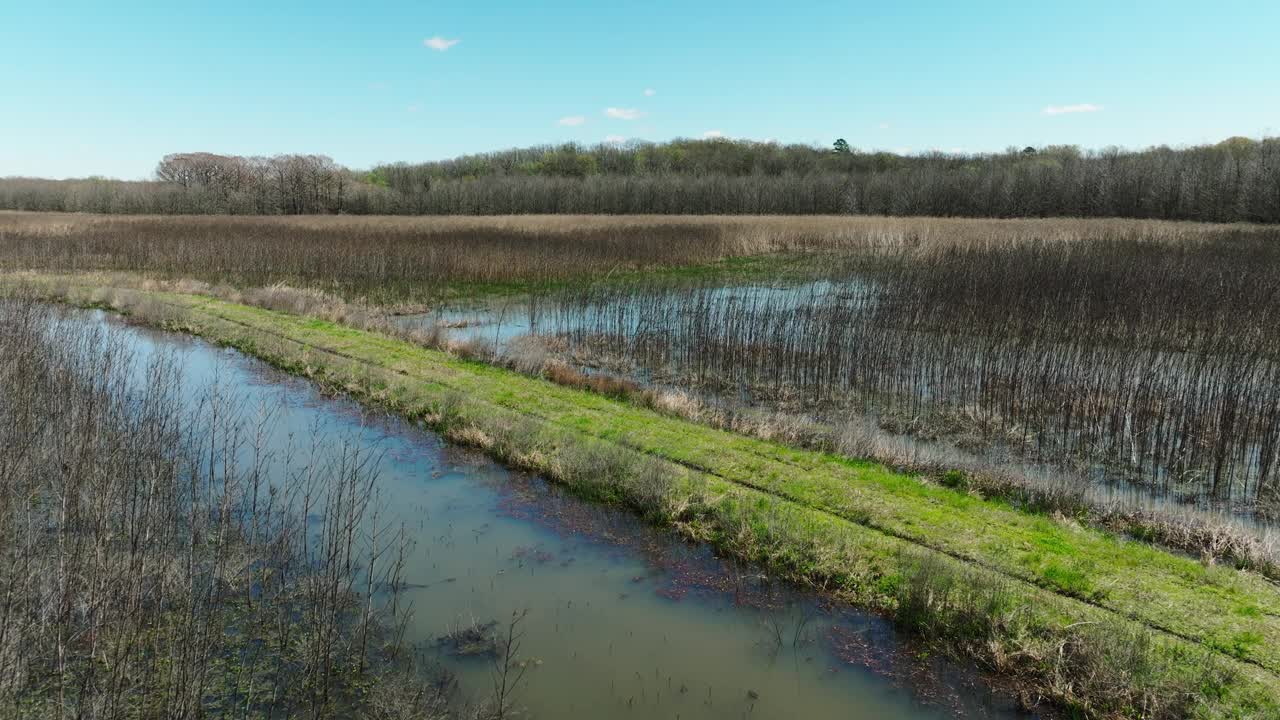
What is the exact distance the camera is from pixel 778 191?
56000 millimetres

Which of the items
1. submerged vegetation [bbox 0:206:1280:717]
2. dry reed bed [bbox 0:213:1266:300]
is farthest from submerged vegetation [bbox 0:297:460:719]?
dry reed bed [bbox 0:213:1266:300]

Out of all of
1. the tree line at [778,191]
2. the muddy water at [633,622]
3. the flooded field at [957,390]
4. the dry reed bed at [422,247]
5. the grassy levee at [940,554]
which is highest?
the tree line at [778,191]

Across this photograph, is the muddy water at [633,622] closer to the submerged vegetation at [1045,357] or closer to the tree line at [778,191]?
the submerged vegetation at [1045,357]

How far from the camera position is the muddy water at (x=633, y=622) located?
15.1ft

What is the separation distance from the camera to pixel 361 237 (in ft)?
95.8

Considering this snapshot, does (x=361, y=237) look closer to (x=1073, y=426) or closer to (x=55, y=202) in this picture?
(x=1073, y=426)

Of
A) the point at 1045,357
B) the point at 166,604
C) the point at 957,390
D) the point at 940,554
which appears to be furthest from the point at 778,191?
the point at 166,604

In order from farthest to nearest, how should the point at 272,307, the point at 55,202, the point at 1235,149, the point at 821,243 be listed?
the point at 55,202 → the point at 1235,149 → the point at 821,243 → the point at 272,307

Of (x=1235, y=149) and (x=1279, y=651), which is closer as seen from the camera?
(x=1279, y=651)

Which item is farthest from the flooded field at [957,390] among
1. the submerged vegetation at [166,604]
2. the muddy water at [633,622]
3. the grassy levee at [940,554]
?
the submerged vegetation at [166,604]

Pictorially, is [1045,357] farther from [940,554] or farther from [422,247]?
[422,247]

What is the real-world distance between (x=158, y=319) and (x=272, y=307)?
2.58 metres

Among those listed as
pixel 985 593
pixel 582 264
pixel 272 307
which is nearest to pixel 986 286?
pixel 985 593

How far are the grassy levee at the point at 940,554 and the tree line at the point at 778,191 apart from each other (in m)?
45.8
